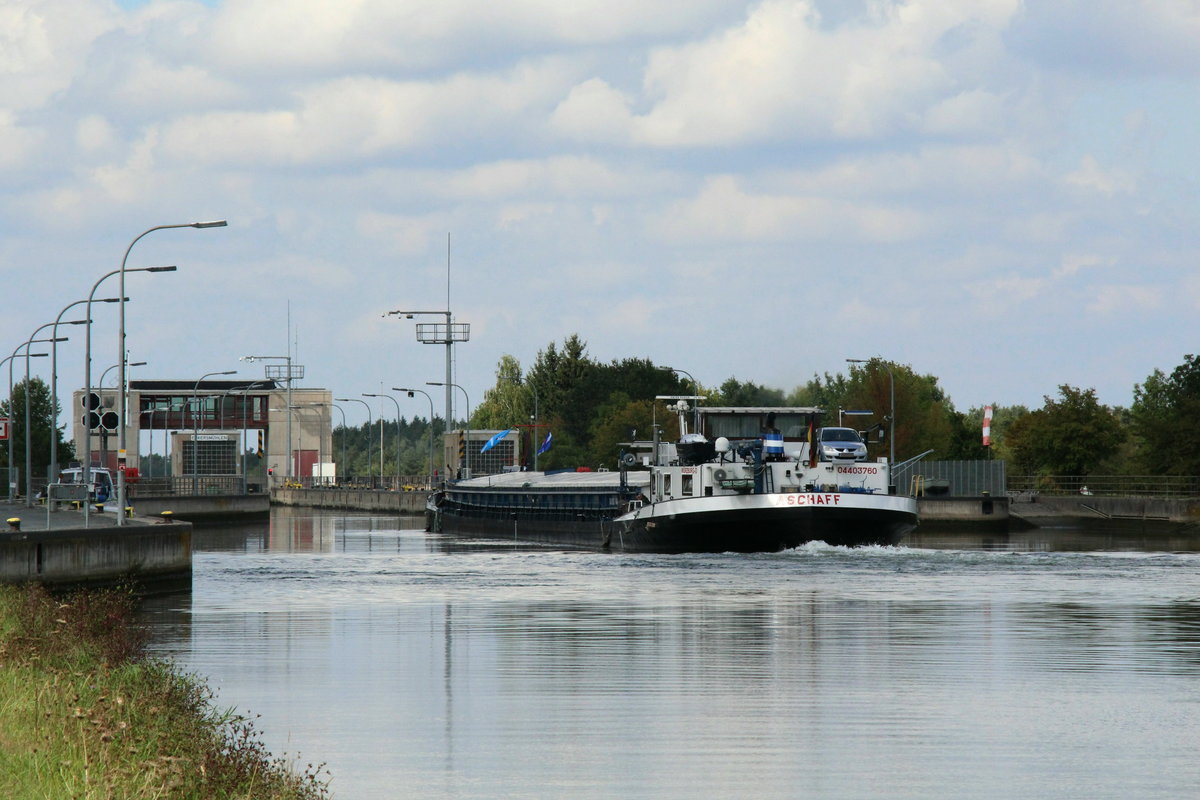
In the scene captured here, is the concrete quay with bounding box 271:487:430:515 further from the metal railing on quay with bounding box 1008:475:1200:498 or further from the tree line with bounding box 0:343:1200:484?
the metal railing on quay with bounding box 1008:475:1200:498

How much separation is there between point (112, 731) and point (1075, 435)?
9927 cm

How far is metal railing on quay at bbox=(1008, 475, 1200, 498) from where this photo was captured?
89.5m

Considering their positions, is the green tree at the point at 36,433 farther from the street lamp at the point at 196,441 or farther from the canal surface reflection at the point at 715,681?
the canal surface reflection at the point at 715,681

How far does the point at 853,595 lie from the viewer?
1565 inches

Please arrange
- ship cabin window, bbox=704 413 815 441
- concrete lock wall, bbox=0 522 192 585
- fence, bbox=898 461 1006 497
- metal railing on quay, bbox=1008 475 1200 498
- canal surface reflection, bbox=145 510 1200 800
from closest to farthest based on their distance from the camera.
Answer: canal surface reflection, bbox=145 510 1200 800 < concrete lock wall, bbox=0 522 192 585 < ship cabin window, bbox=704 413 815 441 < metal railing on quay, bbox=1008 475 1200 498 < fence, bbox=898 461 1006 497

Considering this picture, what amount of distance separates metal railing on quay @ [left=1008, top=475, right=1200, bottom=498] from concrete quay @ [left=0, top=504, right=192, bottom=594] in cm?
6081

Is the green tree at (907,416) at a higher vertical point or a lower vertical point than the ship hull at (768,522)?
higher

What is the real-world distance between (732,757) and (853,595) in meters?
23.9

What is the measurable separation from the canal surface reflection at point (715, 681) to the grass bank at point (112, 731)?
104 cm

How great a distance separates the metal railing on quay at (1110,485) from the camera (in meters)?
89.5

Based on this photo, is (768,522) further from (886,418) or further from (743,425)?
(886,418)

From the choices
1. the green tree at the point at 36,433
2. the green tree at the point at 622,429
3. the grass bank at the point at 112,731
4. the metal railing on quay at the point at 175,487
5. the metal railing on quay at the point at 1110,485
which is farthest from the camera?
the green tree at the point at 622,429

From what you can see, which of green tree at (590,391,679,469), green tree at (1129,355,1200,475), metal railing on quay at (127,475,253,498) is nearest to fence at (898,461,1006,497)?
green tree at (1129,355,1200,475)

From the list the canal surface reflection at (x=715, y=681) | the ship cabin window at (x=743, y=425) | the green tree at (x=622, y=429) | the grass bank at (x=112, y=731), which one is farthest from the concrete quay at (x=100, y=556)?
the green tree at (x=622, y=429)
